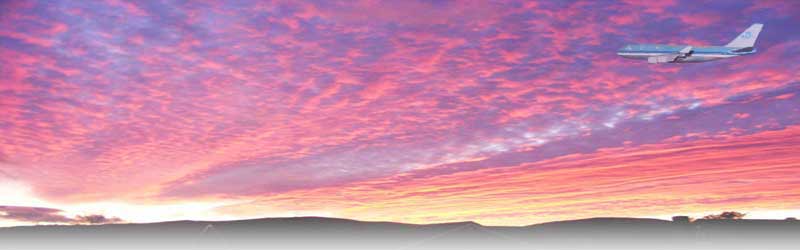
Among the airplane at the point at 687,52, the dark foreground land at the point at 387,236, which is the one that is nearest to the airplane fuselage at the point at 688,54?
the airplane at the point at 687,52

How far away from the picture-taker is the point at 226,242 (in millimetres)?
134500

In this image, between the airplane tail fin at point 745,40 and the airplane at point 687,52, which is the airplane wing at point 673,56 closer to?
the airplane at point 687,52

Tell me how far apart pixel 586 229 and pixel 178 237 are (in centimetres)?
8846

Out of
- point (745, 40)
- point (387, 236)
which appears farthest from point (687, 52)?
point (387, 236)

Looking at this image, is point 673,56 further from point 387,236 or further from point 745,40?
point 387,236

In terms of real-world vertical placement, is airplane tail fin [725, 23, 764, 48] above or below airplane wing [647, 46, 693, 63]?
above

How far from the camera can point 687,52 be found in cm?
4478

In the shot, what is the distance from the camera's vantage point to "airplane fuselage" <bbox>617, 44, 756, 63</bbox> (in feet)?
146

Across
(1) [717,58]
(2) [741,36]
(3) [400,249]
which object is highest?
(2) [741,36]

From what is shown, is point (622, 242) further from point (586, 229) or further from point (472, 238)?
point (472, 238)

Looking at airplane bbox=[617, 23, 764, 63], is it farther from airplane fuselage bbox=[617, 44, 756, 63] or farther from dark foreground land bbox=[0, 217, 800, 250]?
dark foreground land bbox=[0, 217, 800, 250]

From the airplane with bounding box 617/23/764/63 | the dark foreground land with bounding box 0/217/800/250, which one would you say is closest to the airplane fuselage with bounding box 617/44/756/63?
the airplane with bounding box 617/23/764/63

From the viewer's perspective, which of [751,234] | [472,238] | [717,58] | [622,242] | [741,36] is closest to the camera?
[717,58]

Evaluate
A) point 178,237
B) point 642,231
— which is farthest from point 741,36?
point 178,237
